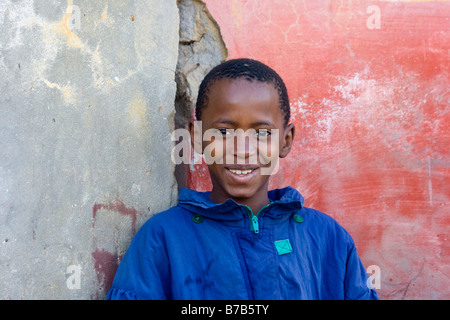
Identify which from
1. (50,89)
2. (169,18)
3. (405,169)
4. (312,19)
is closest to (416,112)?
(405,169)

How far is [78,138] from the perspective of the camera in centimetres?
152

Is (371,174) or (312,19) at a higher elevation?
(312,19)

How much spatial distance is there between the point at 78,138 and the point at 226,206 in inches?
20.4

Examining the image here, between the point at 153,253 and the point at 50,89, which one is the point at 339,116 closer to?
the point at 153,253

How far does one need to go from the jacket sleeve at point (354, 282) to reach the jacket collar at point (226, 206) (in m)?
0.26

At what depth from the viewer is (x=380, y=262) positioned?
2061 millimetres

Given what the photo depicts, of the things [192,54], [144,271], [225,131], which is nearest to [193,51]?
[192,54]

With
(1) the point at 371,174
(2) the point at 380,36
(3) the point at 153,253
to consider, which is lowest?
(3) the point at 153,253

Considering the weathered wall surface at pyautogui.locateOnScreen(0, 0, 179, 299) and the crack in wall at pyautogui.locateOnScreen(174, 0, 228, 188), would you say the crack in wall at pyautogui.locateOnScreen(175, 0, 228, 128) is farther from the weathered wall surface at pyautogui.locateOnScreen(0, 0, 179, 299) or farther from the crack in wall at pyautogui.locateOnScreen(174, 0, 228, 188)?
the weathered wall surface at pyautogui.locateOnScreen(0, 0, 179, 299)

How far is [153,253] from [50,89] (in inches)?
23.3

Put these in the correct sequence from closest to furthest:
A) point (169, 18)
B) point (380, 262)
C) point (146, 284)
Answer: point (146, 284) < point (169, 18) < point (380, 262)

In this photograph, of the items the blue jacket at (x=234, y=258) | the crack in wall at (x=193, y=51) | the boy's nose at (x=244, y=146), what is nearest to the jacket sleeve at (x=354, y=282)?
the blue jacket at (x=234, y=258)

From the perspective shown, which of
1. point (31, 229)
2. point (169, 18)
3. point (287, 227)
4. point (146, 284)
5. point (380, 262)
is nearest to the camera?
point (31, 229)

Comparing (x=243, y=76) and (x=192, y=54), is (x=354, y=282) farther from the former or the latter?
(x=192, y=54)
